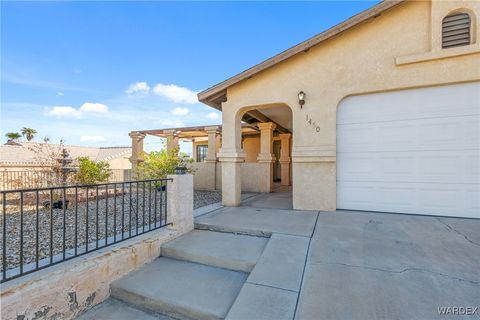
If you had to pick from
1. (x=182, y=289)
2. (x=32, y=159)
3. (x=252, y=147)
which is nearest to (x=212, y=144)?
(x=252, y=147)

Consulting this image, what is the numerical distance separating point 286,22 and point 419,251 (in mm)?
9123

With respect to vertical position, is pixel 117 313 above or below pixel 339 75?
below

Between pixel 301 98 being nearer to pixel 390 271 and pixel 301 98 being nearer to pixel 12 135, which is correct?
pixel 390 271

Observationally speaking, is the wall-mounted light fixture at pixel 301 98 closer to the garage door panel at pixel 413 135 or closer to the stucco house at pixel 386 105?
the stucco house at pixel 386 105

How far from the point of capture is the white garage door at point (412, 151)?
4.65 metres

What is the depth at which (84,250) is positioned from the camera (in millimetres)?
2877

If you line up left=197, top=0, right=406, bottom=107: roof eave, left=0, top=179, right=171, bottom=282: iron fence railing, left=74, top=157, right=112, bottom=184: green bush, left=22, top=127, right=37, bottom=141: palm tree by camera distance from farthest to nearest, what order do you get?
left=22, top=127, right=37, bottom=141: palm tree, left=74, top=157, right=112, bottom=184: green bush, left=197, top=0, right=406, bottom=107: roof eave, left=0, top=179, right=171, bottom=282: iron fence railing

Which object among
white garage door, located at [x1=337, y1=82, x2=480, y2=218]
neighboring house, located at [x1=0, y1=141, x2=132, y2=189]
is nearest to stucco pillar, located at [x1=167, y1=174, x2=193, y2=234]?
white garage door, located at [x1=337, y1=82, x2=480, y2=218]

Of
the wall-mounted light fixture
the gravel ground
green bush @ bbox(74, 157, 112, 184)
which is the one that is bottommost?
the gravel ground

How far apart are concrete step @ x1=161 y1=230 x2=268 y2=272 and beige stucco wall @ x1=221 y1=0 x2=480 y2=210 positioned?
238 cm

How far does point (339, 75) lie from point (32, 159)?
21.5 m

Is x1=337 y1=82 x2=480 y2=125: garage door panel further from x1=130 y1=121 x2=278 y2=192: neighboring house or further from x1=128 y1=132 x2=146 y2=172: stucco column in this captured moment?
x1=128 y1=132 x2=146 y2=172: stucco column

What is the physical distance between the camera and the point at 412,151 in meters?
5.00

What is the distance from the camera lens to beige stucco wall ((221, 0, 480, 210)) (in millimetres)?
4625
